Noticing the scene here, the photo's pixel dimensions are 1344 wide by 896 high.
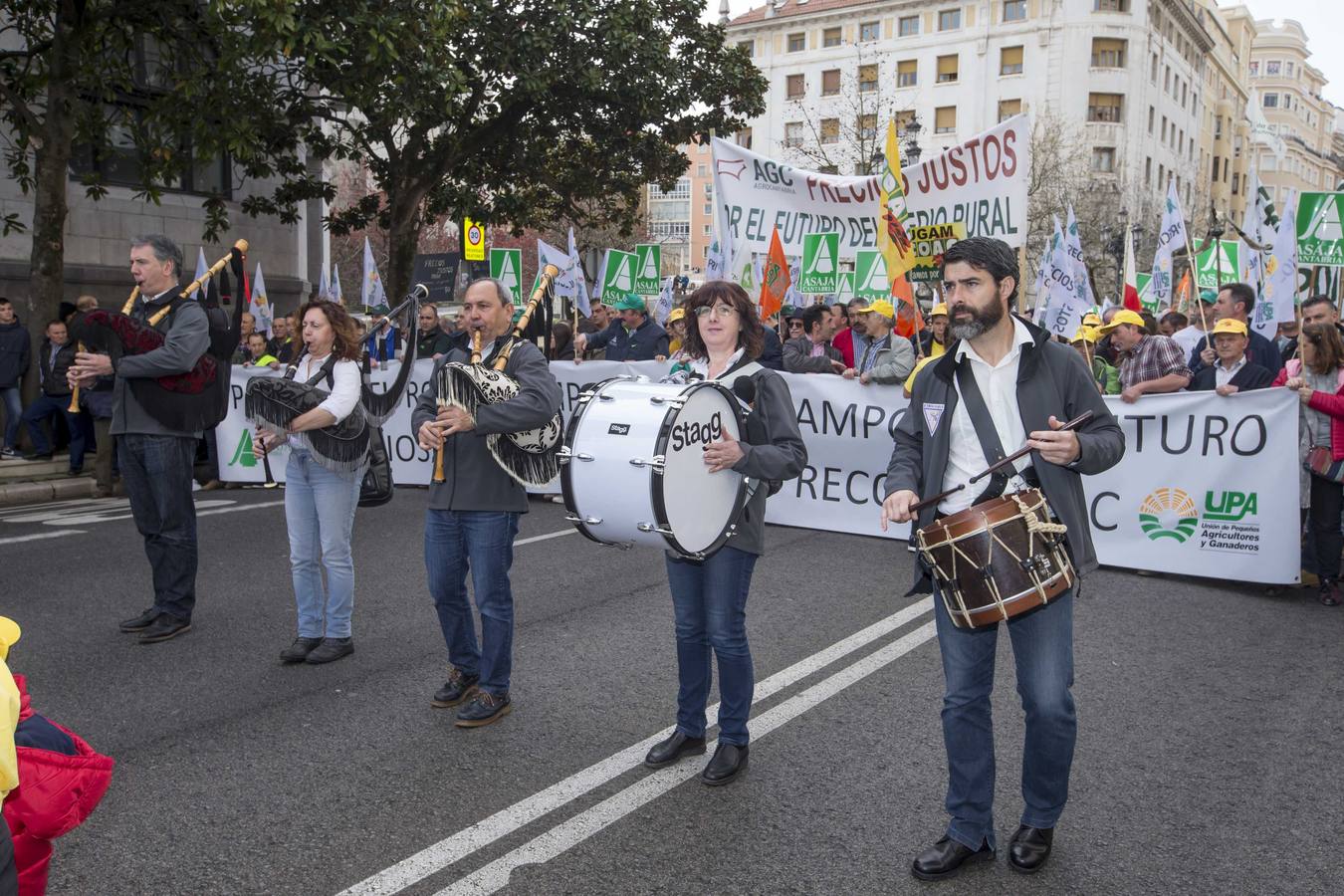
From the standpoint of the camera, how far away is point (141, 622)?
20.5ft

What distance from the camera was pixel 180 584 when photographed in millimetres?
6242

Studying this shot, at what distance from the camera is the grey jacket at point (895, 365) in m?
9.23

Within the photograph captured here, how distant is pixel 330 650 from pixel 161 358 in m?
1.71

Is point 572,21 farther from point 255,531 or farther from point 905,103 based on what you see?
point 905,103

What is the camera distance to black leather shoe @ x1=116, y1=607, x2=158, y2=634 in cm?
625

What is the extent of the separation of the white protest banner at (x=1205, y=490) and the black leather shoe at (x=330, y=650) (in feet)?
17.1

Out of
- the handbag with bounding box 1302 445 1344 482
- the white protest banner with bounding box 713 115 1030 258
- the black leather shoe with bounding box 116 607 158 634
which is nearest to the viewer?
the black leather shoe with bounding box 116 607 158 634

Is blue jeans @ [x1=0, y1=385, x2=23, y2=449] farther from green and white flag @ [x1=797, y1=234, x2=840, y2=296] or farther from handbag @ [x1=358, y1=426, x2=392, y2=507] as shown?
handbag @ [x1=358, y1=426, x2=392, y2=507]

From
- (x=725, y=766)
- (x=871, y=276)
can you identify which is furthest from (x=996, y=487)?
(x=871, y=276)

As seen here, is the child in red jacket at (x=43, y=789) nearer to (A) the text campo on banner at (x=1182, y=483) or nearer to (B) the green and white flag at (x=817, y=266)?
(A) the text campo on banner at (x=1182, y=483)

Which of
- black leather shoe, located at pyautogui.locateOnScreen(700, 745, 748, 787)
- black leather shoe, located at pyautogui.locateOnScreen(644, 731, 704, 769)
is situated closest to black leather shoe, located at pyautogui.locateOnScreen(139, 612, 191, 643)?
black leather shoe, located at pyautogui.locateOnScreen(644, 731, 704, 769)

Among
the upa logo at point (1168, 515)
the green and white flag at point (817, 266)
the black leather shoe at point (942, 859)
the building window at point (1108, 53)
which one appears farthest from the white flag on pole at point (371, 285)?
the building window at point (1108, 53)

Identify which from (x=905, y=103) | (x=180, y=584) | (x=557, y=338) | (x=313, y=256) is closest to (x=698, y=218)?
(x=905, y=103)

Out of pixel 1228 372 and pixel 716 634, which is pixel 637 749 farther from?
pixel 1228 372
